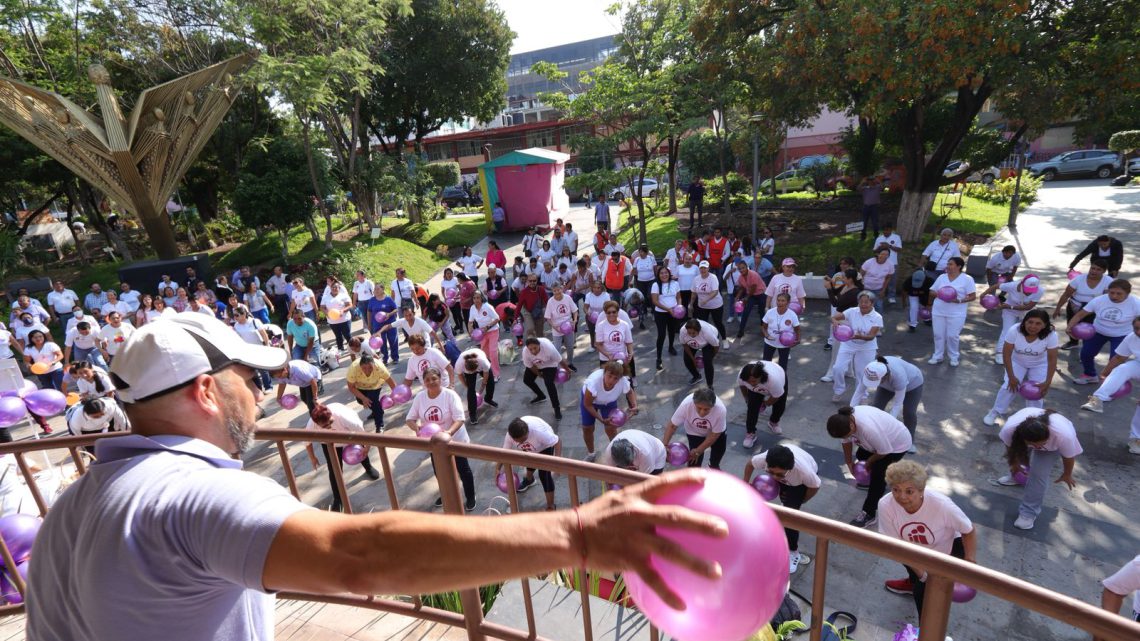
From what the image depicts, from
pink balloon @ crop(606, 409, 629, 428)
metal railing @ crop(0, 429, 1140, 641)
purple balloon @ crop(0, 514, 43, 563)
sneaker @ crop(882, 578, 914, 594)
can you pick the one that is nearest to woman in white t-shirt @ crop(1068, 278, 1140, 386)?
sneaker @ crop(882, 578, 914, 594)

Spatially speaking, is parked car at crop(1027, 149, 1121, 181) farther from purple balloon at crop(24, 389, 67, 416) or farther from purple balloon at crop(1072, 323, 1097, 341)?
purple balloon at crop(24, 389, 67, 416)

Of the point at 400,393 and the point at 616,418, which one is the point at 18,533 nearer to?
the point at 400,393

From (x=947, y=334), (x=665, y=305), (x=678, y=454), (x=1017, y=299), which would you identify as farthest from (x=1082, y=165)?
(x=678, y=454)

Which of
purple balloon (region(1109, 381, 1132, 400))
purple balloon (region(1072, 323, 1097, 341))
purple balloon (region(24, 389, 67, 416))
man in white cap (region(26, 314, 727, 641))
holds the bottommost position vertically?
purple balloon (region(1109, 381, 1132, 400))

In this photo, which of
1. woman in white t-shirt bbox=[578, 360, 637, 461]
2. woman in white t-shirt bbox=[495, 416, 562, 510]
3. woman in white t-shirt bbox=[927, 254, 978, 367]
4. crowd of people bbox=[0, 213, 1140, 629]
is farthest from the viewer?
woman in white t-shirt bbox=[927, 254, 978, 367]

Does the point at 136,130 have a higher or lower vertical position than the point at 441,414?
higher

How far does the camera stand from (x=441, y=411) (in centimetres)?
635

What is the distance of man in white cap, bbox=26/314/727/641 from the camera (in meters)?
0.99

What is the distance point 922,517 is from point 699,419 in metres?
2.21

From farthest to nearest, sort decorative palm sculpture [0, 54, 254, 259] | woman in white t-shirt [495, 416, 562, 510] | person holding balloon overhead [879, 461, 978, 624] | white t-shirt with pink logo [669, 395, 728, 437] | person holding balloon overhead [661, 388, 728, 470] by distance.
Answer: decorative palm sculpture [0, 54, 254, 259], white t-shirt with pink logo [669, 395, 728, 437], person holding balloon overhead [661, 388, 728, 470], woman in white t-shirt [495, 416, 562, 510], person holding balloon overhead [879, 461, 978, 624]

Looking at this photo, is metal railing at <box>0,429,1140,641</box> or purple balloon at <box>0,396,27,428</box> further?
purple balloon at <box>0,396,27,428</box>

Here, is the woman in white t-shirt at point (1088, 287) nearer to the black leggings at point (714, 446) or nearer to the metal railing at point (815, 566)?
the black leggings at point (714, 446)

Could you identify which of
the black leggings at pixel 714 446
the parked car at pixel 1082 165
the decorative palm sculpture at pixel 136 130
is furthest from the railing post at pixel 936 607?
the parked car at pixel 1082 165

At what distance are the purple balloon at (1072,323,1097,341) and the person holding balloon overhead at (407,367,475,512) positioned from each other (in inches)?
303
